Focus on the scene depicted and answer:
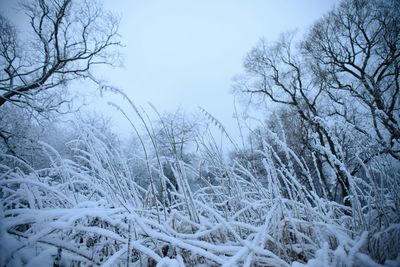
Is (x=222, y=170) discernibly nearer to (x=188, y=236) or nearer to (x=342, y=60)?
(x=188, y=236)

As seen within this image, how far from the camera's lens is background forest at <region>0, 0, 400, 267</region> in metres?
0.78

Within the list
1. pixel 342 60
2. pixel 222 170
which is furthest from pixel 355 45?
pixel 222 170

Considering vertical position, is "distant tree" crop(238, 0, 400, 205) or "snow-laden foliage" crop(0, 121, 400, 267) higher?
"distant tree" crop(238, 0, 400, 205)

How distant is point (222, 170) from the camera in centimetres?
134

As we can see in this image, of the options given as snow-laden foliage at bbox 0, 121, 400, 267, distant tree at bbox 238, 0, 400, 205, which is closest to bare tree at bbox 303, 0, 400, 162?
distant tree at bbox 238, 0, 400, 205

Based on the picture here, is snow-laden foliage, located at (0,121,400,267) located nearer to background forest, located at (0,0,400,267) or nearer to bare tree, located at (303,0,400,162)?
background forest, located at (0,0,400,267)

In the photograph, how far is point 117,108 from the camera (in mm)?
1062

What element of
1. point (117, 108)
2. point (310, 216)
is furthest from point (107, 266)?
point (310, 216)

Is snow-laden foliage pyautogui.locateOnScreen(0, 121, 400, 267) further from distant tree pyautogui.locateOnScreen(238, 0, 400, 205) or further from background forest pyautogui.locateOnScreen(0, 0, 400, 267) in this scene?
distant tree pyautogui.locateOnScreen(238, 0, 400, 205)

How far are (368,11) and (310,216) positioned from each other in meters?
14.2

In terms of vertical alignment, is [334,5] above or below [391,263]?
above

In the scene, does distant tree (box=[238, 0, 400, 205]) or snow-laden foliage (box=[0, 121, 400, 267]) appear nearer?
snow-laden foliage (box=[0, 121, 400, 267])

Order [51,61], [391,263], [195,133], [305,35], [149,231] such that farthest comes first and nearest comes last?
[305,35] < [51,61] < [195,133] < [149,231] < [391,263]

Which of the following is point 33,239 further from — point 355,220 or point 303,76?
point 303,76
